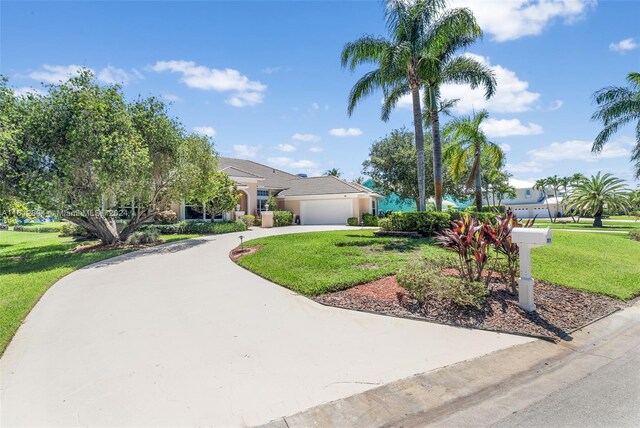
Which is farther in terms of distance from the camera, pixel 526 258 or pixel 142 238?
pixel 142 238

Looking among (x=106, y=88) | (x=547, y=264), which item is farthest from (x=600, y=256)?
(x=106, y=88)

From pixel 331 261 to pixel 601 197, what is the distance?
107 feet

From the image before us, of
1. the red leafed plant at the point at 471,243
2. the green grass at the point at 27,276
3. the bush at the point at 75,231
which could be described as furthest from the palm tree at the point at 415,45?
the bush at the point at 75,231

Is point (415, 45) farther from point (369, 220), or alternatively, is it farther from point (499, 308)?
point (369, 220)

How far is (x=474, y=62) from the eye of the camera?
16109mm

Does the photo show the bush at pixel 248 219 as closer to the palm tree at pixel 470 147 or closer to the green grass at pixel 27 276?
the green grass at pixel 27 276

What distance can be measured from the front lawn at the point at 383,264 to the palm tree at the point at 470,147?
7.13m

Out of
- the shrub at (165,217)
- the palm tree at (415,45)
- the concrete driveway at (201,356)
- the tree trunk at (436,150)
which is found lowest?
the concrete driveway at (201,356)

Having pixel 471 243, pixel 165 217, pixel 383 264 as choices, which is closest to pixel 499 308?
Answer: pixel 471 243

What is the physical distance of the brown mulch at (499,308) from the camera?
18.0 feet

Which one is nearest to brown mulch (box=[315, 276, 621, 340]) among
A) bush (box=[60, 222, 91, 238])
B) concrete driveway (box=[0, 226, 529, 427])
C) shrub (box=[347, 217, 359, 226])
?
concrete driveway (box=[0, 226, 529, 427])

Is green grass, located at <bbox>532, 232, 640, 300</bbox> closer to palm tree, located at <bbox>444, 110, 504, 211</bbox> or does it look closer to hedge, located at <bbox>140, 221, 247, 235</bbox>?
palm tree, located at <bbox>444, 110, 504, 211</bbox>

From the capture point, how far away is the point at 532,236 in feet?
18.4

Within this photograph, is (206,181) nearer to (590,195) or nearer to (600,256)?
(600,256)
